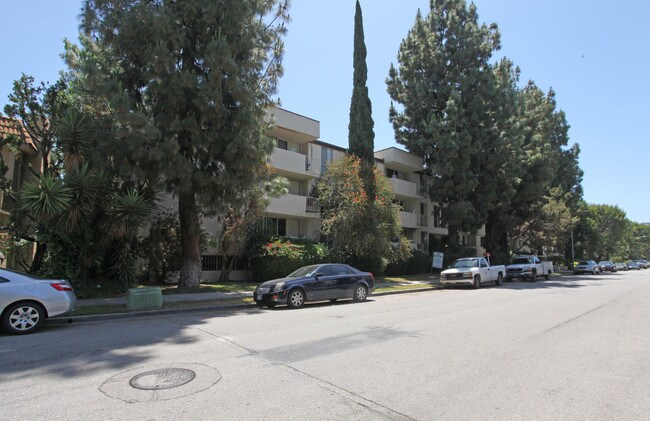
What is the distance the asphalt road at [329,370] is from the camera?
442 centimetres

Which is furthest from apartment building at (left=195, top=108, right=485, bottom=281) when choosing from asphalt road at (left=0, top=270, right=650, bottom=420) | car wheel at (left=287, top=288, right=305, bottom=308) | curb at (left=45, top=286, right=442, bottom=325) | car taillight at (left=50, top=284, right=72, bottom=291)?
asphalt road at (left=0, top=270, right=650, bottom=420)

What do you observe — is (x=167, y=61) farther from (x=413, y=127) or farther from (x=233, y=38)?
(x=413, y=127)

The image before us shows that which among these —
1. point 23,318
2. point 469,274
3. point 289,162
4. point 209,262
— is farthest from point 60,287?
point 469,274

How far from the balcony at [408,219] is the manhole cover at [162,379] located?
28.8 m

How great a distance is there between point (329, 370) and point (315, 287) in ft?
25.7

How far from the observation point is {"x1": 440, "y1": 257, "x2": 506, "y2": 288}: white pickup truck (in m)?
21.8

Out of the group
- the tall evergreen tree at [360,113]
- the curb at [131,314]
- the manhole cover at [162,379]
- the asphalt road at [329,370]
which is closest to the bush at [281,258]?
the curb at [131,314]

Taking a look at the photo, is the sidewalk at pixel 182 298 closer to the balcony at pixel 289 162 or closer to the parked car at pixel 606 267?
the balcony at pixel 289 162

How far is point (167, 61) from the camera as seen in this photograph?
47.1 feet

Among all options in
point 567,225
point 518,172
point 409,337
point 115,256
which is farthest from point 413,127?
point 409,337

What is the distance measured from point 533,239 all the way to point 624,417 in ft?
136

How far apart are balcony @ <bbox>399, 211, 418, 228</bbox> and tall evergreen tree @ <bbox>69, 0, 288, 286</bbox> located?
19.0 meters

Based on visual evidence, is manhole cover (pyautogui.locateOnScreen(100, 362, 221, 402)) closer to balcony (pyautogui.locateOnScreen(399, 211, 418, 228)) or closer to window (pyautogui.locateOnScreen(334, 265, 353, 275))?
window (pyautogui.locateOnScreen(334, 265, 353, 275))

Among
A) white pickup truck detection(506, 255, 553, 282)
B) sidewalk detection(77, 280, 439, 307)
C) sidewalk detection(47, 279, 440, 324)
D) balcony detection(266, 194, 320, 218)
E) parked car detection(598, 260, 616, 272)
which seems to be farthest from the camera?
parked car detection(598, 260, 616, 272)
